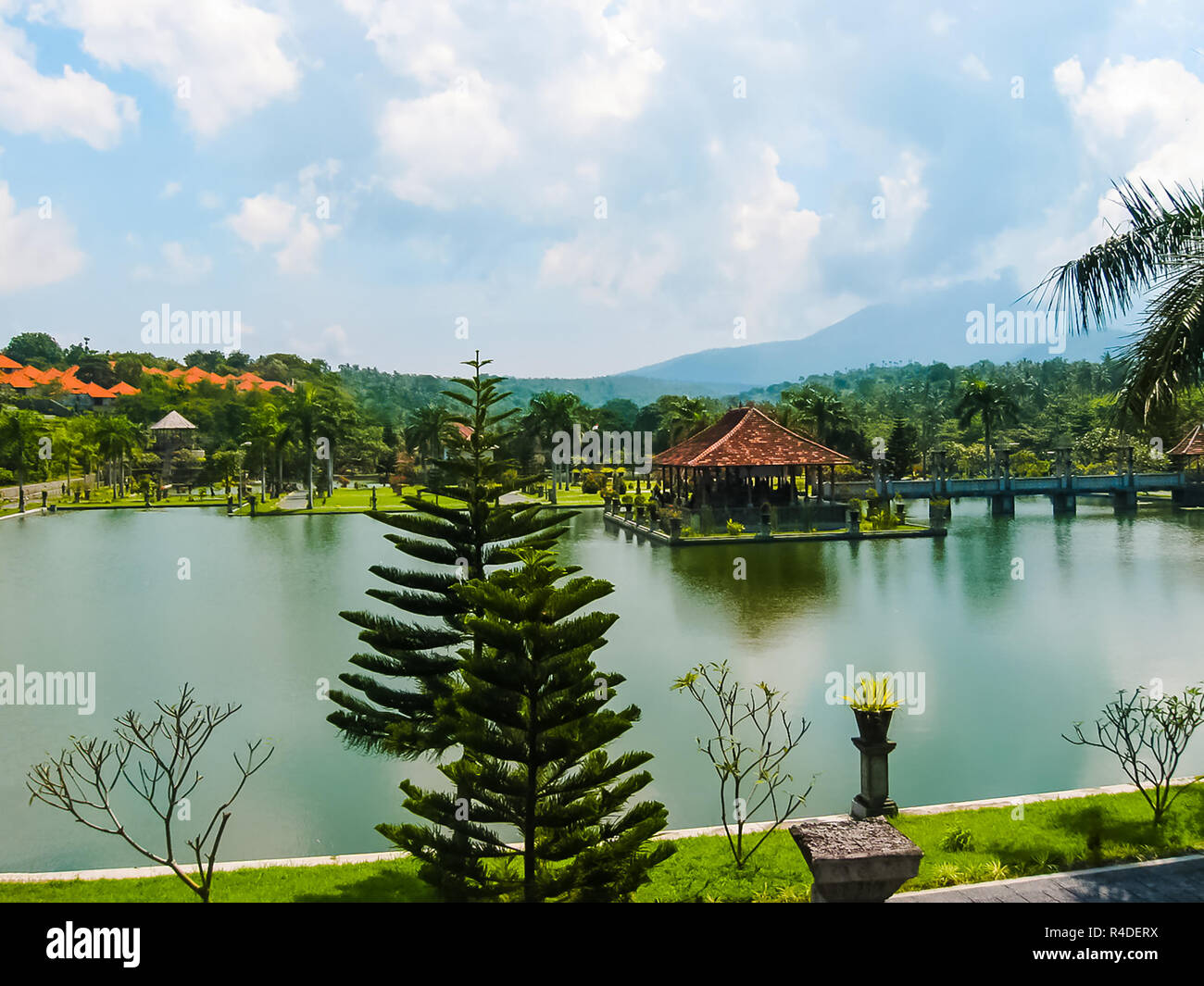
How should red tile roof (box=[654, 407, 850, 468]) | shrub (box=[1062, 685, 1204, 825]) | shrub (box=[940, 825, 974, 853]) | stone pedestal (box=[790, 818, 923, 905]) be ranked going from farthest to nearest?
red tile roof (box=[654, 407, 850, 468])
shrub (box=[1062, 685, 1204, 825])
shrub (box=[940, 825, 974, 853])
stone pedestal (box=[790, 818, 923, 905])

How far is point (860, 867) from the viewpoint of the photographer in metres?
4.53

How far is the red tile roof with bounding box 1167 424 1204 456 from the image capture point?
129ft

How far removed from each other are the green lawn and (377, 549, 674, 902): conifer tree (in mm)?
564

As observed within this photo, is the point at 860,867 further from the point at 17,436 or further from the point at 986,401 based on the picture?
the point at 17,436

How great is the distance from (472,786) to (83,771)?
503 cm

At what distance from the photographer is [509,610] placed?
212 inches

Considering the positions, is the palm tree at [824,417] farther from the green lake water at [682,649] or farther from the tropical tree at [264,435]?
the tropical tree at [264,435]

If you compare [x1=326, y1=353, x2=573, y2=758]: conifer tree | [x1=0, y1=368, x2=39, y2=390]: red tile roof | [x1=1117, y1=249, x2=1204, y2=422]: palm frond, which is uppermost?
[x1=0, y1=368, x2=39, y2=390]: red tile roof

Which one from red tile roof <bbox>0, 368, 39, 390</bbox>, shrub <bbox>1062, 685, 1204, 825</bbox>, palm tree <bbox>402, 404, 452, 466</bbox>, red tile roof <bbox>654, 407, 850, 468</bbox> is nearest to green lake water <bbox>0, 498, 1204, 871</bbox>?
shrub <bbox>1062, 685, 1204, 825</bbox>

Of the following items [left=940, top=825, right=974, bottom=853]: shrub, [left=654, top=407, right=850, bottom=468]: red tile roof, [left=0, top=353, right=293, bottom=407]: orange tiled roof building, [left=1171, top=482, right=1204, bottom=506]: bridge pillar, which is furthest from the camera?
[left=0, top=353, right=293, bottom=407]: orange tiled roof building

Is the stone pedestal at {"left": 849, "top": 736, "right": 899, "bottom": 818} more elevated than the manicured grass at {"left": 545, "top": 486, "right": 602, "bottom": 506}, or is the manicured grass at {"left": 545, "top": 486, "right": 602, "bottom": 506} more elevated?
the manicured grass at {"left": 545, "top": 486, "right": 602, "bottom": 506}

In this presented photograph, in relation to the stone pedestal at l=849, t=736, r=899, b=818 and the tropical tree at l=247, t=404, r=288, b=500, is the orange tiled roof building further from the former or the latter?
the stone pedestal at l=849, t=736, r=899, b=818
